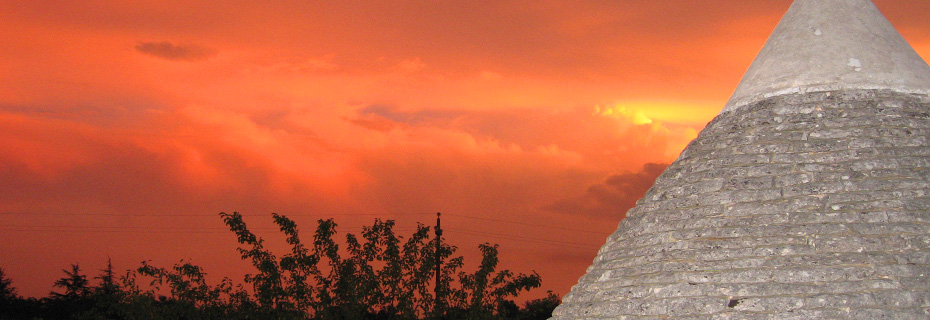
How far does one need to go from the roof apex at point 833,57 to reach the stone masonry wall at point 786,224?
231mm

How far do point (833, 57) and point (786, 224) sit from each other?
2.58m

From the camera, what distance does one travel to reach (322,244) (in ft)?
74.4

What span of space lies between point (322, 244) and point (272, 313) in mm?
2068

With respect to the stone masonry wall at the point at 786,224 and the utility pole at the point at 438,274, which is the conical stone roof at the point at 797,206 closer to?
the stone masonry wall at the point at 786,224

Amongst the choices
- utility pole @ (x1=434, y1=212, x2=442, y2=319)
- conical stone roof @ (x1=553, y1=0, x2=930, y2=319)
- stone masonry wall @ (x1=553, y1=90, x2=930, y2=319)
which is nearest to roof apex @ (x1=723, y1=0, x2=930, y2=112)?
conical stone roof @ (x1=553, y1=0, x2=930, y2=319)

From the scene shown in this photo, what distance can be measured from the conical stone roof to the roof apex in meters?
0.02

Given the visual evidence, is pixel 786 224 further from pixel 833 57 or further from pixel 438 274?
pixel 438 274

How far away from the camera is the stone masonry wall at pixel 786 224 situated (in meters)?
7.86

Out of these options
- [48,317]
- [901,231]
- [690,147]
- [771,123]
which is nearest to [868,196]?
[901,231]

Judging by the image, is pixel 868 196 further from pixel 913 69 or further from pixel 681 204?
pixel 913 69

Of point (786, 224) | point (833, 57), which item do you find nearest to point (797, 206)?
point (786, 224)

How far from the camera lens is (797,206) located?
855cm

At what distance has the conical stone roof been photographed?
25.9ft

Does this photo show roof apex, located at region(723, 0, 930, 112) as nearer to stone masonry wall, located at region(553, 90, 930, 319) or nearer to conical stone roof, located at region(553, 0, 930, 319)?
conical stone roof, located at region(553, 0, 930, 319)
